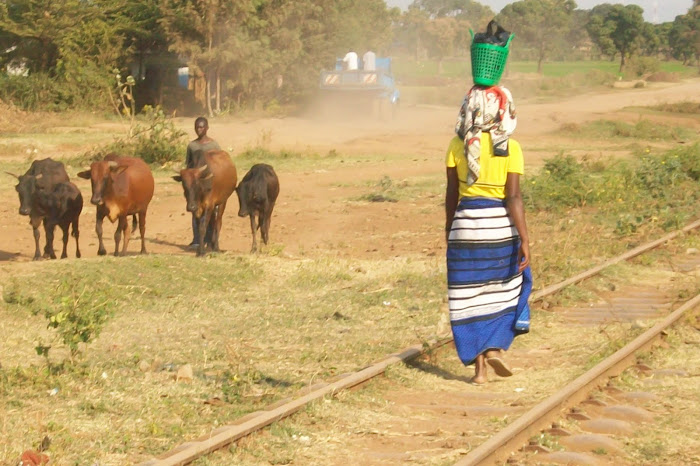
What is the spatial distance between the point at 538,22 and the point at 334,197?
60.9 m

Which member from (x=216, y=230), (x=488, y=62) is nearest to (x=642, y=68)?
(x=216, y=230)

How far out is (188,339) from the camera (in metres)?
9.12

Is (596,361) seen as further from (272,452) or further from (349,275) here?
(349,275)

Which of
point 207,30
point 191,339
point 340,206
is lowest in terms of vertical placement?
point 340,206

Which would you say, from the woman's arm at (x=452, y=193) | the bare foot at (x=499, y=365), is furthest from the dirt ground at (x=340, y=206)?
the woman's arm at (x=452, y=193)

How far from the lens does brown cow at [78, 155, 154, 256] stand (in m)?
14.0

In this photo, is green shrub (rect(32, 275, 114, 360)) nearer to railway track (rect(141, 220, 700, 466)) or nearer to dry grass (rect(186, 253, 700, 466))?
railway track (rect(141, 220, 700, 466))

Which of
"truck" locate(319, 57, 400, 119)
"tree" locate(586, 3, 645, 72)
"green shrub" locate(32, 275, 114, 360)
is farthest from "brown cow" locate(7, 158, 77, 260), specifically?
"tree" locate(586, 3, 645, 72)

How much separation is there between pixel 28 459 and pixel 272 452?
1313 mm

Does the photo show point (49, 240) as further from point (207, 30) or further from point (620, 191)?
point (207, 30)

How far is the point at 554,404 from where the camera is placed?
6.49m

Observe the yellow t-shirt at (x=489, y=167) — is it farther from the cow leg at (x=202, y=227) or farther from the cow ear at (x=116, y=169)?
the cow ear at (x=116, y=169)

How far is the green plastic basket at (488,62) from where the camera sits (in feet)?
22.9

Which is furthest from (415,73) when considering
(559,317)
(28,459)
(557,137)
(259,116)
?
(28,459)
